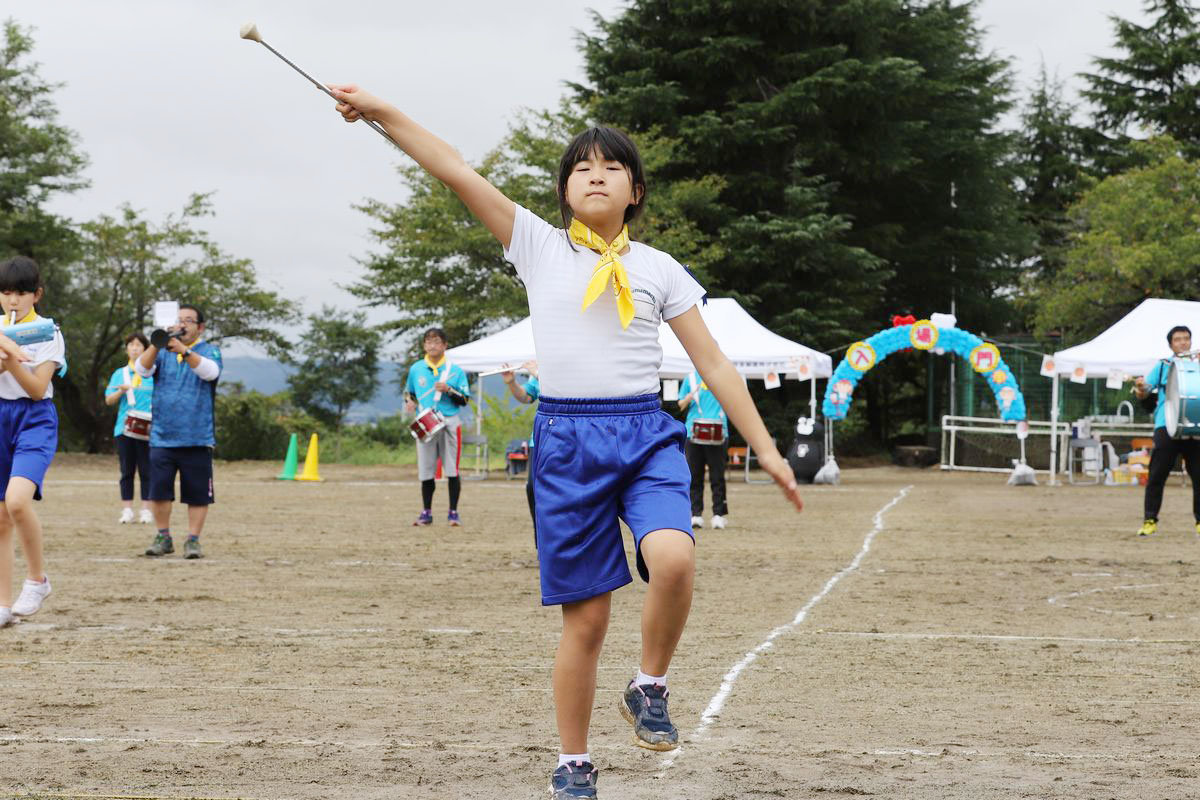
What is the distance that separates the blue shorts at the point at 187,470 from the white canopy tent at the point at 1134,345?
17098 mm

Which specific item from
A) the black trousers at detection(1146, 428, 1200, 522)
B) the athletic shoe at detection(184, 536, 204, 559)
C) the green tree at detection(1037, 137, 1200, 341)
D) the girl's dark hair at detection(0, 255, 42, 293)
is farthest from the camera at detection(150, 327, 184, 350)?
the green tree at detection(1037, 137, 1200, 341)

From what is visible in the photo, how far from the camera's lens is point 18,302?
7664 mm

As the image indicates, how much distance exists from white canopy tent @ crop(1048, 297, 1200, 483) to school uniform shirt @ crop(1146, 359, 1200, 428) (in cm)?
1032

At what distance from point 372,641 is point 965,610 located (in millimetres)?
3586

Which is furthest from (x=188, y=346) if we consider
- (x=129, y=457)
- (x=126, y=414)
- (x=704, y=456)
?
(x=704, y=456)

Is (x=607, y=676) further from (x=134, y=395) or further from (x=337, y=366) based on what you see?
(x=337, y=366)

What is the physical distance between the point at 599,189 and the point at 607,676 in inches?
110

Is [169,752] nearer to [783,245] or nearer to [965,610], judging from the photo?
[965,610]

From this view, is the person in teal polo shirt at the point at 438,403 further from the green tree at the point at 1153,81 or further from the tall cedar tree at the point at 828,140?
the green tree at the point at 1153,81

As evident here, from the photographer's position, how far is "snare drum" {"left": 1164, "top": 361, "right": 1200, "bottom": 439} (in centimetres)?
1381

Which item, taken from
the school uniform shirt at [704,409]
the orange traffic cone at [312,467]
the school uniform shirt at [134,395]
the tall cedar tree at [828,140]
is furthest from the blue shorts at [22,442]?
the tall cedar tree at [828,140]

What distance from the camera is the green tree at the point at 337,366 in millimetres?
57000

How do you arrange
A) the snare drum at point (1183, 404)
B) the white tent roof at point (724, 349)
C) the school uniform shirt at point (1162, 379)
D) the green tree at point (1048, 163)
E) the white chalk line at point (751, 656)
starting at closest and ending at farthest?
the white chalk line at point (751, 656), the snare drum at point (1183, 404), the school uniform shirt at point (1162, 379), the white tent roof at point (724, 349), the green tree at point (1048, 163)

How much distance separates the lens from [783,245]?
3725cm
